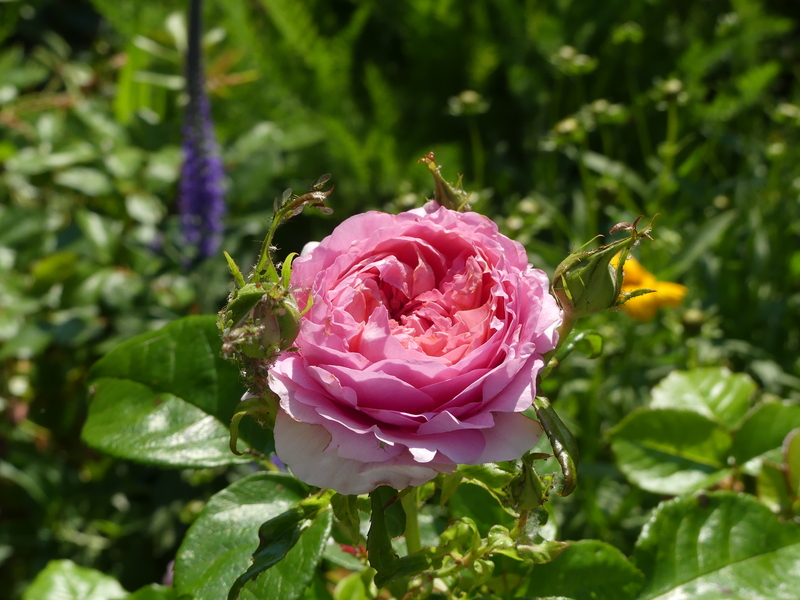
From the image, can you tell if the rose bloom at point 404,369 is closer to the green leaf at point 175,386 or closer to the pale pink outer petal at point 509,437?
the pale pink outer petal at point 509,437

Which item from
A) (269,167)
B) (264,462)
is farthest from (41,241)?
(264,462)

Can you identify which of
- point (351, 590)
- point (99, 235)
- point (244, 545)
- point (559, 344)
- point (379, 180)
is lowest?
point (379, 180)

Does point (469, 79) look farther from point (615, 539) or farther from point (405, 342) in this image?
point (405, 342)

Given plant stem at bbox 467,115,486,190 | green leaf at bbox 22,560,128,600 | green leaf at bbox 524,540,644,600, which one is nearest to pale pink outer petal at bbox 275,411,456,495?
green leaf at bbox 524,540,644,600

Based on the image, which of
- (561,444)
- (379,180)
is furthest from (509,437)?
(379,180)

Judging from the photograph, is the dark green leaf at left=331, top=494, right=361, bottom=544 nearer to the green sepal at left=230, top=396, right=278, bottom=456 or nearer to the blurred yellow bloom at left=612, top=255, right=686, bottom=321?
the green sepal at left=230, top=396, right=278, bottom=456

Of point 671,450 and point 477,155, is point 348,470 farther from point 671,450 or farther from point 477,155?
point 477,155
